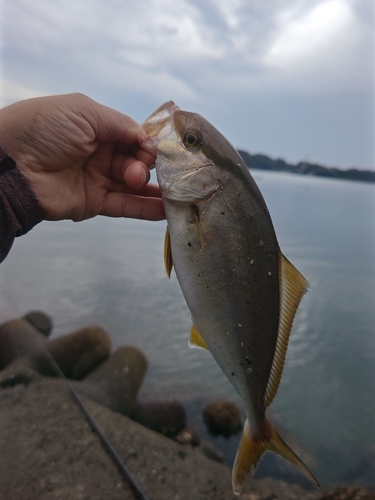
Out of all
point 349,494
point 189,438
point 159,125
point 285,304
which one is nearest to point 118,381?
point 189,438

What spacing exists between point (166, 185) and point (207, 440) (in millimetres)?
3462

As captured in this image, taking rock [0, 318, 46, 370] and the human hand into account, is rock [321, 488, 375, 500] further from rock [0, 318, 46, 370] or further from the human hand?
rock [0, 318, 46, 370]

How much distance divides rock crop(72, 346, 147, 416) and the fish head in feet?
11.5

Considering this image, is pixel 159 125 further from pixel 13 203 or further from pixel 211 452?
pixel 211 452

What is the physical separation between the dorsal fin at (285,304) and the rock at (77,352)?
3.60 m

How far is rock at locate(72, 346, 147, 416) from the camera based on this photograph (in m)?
4.44

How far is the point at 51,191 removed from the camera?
2189mm

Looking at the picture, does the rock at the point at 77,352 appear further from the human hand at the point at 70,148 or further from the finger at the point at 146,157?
the finger at the point at 146,157

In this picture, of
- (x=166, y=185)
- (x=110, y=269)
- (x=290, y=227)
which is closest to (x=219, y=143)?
(x=166, y=185)

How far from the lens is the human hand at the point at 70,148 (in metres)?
2.05

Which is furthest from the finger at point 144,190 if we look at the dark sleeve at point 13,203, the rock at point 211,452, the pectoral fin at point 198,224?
the rock at point 211,452

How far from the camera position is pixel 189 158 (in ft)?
5.31

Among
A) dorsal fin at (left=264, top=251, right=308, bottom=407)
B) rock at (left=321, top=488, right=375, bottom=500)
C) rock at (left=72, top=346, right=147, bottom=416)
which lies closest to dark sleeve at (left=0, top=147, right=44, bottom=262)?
dorsal fin at (left=264, top=251, right=308, bottom=407)

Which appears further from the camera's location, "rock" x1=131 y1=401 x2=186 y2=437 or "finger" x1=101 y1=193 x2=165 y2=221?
"rock" x1=131 y1=401 x2=186 y2=437
